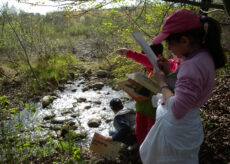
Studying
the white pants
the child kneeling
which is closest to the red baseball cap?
the white pants

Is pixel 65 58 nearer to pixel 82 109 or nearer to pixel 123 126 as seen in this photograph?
pixel 82 109

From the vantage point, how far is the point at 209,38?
1.37m

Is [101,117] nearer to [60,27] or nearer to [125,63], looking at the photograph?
[125,63]

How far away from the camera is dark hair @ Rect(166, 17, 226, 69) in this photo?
135 cm

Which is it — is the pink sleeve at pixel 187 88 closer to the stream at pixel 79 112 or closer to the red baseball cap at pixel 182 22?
the red baseball cap at pixel 182 22

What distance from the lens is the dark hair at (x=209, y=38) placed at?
1.35 meters

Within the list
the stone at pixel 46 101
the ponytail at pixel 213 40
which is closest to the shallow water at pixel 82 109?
the stone at pixel 46 101

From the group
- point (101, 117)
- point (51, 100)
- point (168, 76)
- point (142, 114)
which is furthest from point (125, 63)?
point (168, 76)

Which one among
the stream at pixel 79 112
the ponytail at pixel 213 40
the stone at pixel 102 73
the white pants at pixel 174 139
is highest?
the ponytail at pixel 213 40

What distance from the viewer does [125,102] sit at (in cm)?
633

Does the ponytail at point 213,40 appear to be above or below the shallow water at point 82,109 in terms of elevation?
above

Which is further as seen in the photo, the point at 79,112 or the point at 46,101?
the point at 46,101

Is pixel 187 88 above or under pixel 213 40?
under

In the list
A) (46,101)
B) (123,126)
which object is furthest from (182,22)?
(46,101)
